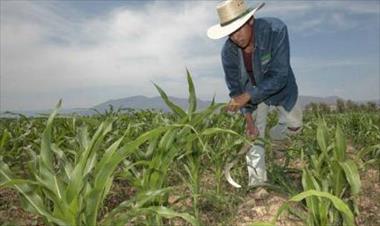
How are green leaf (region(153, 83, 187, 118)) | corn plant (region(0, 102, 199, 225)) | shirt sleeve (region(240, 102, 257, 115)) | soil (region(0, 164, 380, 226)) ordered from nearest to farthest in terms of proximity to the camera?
1. corn plant (region(0, 102, 199, 225))
2. green leaf (region(153, 83, 187, 118))
3. soil (region(0, 164, 380, 226))
4. shirt sleeve (region(240, 102, 257, 115))

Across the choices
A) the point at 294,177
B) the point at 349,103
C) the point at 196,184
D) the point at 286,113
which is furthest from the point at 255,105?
the point at 349,103

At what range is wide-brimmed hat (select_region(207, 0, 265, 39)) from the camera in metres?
3.75

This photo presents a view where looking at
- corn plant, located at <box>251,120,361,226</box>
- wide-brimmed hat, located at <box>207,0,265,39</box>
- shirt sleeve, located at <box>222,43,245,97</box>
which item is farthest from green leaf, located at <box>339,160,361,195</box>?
shirt sleeve, located at <box>222,43,245,97</box>

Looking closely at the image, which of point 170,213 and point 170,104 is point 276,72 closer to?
point 170,104

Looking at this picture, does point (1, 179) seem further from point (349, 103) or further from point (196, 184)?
point (349, 103)

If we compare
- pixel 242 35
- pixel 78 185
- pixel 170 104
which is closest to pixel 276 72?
pixel 242 35

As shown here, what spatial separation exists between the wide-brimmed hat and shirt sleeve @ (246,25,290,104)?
0.33 metres

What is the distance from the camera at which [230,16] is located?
383 centimetres

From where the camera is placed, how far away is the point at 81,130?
9.75ft

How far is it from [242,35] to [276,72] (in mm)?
437

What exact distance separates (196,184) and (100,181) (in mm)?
1664

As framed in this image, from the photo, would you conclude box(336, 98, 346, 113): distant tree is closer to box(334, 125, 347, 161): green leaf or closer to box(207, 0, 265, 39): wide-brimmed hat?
box(207, 0, 265, 39): wide-brimmed hat

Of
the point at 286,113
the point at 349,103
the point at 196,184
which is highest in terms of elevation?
the point at 286,113

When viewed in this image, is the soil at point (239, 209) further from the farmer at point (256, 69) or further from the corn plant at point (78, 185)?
the corn plant at point (78, 185)
